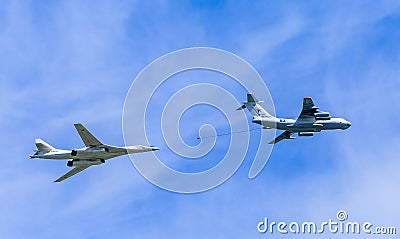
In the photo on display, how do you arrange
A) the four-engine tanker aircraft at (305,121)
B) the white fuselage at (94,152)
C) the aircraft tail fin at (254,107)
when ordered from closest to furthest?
the white fuselage at (94,152) < the four-engine tanker aircraft at (305,121) < the aircraft tail fin at (254,107)

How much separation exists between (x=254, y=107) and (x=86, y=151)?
30.1 metres

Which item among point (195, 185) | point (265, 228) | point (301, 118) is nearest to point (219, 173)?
point (195, 185)

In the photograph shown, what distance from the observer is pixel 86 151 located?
110 metres

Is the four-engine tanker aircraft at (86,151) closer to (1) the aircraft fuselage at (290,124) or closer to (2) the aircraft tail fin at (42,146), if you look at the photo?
(2) the aircraft tail fin at (42,146)

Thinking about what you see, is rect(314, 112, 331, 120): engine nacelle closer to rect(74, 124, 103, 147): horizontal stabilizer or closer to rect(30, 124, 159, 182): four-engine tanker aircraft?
rect(30, 124, 159, 182): four-engine tanker aircraft

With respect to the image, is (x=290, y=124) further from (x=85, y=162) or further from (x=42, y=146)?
(x=42, y=146)

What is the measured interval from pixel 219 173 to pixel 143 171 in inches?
419

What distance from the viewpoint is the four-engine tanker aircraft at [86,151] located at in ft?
356

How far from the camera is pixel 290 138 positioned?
12775cm

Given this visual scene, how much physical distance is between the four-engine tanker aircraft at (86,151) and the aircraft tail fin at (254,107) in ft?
60.5

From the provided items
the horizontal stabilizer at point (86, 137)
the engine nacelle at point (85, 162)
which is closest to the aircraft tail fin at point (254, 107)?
the engine nacelle at point (85, 162)

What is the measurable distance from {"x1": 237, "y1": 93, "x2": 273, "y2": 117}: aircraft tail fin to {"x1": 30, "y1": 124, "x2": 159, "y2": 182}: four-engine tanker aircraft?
1844 centimetres

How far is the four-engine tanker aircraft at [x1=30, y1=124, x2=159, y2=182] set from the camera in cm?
10862

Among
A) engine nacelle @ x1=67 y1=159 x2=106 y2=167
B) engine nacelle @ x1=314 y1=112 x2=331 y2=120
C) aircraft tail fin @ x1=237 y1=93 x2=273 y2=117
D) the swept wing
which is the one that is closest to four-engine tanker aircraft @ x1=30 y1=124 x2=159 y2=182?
engine nacelle @ x1=67 y1=159 x2=106 y2=167
